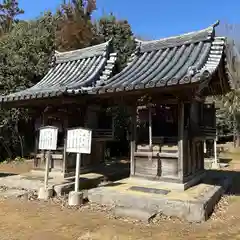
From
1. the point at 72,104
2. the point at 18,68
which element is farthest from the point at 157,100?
the point at 18,68

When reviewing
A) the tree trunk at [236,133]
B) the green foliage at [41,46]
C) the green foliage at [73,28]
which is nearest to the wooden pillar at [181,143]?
the green foliage at [41,46]

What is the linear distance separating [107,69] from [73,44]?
1174 cm

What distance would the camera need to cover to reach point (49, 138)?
28.7ft

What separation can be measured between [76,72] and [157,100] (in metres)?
4.37

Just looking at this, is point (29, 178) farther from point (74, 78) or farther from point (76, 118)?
point (74, 78)

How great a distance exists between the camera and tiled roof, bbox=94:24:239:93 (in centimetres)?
765

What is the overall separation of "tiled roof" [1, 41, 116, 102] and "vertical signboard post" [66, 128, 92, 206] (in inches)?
69.7

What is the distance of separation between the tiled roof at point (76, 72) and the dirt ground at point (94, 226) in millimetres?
3739

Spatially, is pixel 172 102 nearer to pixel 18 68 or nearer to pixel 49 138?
pixel 49 138

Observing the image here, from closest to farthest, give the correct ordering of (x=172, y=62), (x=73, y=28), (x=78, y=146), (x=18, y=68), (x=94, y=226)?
1. (x=94, y=226)
2. (x=78, y=146)
3. (x=172, y=62)
4. (x=18, y=68)
5. (x=73, y=28)

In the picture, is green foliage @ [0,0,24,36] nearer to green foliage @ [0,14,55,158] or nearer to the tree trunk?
green foliage @ [0,14,55,158]

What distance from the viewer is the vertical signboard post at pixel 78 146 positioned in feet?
25.8

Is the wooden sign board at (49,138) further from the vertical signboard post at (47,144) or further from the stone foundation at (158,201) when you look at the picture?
the stone foundation at (158,201)

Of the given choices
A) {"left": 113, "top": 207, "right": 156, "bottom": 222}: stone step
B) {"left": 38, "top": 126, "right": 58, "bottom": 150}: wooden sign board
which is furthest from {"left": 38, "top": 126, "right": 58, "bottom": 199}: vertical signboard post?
{"left": 113, "top": 207, "right": 156, "bottom": 222}: stone step
